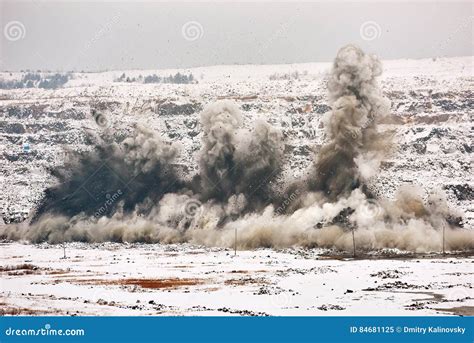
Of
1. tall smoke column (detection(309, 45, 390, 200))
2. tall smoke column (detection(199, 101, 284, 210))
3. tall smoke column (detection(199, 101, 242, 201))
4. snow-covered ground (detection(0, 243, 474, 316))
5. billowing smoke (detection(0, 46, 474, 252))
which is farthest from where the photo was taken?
tall smoke column (detection(199, 101, 242, 201))

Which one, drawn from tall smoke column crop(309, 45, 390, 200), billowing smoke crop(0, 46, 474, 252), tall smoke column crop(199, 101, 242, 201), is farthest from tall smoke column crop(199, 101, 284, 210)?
tall smoke column crop(309, 45, 390, 200)

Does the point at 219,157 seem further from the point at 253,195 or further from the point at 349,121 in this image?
the point at 349,121

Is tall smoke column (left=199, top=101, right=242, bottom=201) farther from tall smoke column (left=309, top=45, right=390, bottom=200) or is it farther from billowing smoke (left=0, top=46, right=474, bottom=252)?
tall smoke column (left=309, top=45, right=390, bottom=200)

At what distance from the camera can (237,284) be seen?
93.4 meters

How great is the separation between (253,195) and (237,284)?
60370mm

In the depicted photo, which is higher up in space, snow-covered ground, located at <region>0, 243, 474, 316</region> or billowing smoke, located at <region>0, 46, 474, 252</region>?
billowing smoke, located at <region>0, 46, 474, 252</region>

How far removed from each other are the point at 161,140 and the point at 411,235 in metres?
65.3

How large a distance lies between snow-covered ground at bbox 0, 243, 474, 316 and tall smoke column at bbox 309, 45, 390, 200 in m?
18.7

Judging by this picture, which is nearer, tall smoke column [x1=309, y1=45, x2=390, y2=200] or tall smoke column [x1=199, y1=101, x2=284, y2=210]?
tall smoke column [x1=309, y1=45, x2=390, y2=200]

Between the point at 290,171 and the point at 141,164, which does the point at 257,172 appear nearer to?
the point at 290,171

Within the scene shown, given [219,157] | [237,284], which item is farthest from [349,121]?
[237,284]

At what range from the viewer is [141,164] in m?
169

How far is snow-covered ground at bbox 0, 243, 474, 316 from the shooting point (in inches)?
3061

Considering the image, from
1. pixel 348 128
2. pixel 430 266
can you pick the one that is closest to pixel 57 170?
pixel 348 128
